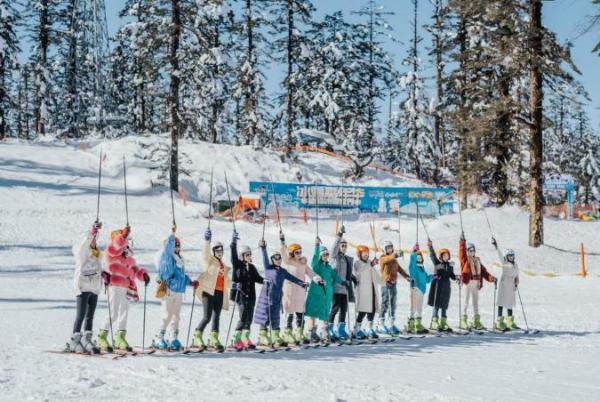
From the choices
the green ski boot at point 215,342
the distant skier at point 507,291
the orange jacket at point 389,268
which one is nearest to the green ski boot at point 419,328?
the orange jacket at point 389,268

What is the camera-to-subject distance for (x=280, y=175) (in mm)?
38844

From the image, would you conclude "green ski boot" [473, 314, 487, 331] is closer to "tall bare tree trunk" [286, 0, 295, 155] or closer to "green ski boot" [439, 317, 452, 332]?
"green ski boot" [439, 317, 452, 332]

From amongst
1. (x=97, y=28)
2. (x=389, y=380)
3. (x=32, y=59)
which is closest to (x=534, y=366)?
(x=389, y=380)

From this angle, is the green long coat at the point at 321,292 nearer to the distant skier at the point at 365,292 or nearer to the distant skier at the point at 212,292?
the distant skier at the point at 365,292

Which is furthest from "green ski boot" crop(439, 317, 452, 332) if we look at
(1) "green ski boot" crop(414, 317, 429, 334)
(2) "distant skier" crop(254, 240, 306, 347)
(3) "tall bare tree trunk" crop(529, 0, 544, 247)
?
(3) "tall bare tree trunk" crop(529, 0, 544, 247)

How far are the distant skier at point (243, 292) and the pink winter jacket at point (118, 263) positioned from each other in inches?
62.3

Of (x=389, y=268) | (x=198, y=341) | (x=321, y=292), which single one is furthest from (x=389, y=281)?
(x=198, y=341)

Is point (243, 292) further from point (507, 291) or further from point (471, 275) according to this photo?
point (507, 291)

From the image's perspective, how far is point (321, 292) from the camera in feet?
36.8

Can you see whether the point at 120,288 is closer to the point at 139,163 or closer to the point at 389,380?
the point at 389,380

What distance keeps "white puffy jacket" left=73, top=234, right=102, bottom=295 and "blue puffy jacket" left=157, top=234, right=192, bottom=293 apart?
90 centimetres

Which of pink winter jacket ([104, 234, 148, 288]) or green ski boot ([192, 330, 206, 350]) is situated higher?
pink winter jacket ([104, 234, 148, 288])

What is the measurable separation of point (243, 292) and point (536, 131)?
16.3 m

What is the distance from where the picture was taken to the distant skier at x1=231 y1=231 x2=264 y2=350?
10227 mm
